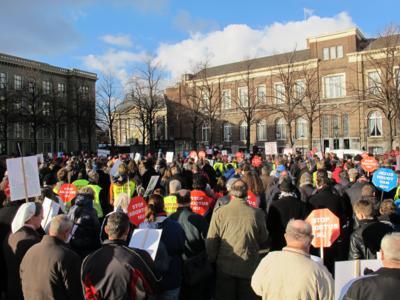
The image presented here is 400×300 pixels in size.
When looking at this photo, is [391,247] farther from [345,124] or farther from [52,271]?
[345,124]

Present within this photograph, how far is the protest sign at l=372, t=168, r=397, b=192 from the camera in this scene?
30.2 ft

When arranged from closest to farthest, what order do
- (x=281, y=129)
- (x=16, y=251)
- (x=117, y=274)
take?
(x=117, y=274), (x=16, y=251), (x=281, y=129)

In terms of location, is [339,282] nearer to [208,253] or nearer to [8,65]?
[208,253]

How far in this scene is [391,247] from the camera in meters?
2.88

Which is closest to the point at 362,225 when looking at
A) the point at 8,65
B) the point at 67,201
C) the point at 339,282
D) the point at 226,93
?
the point at 339,282

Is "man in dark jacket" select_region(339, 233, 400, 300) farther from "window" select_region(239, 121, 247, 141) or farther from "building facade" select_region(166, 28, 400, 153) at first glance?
"window" select_region(239, 121, 247, 141)

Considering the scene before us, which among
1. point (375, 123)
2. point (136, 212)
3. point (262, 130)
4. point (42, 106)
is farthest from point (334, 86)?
point (136, 212)

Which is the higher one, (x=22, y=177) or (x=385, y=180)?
(x=22, y=177)

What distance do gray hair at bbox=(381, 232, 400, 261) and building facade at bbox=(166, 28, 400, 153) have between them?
3991 cm

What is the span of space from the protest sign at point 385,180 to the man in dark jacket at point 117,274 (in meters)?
7.35

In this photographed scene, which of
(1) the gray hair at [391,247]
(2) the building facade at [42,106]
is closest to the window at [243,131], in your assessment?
(2) the building facade at [42,106]

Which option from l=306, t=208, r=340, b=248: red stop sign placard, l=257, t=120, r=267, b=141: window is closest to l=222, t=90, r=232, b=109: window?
l=257, t=120, r=267, b=141: window

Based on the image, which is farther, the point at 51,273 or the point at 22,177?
the point at 22,177

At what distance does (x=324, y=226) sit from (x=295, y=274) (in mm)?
2295
